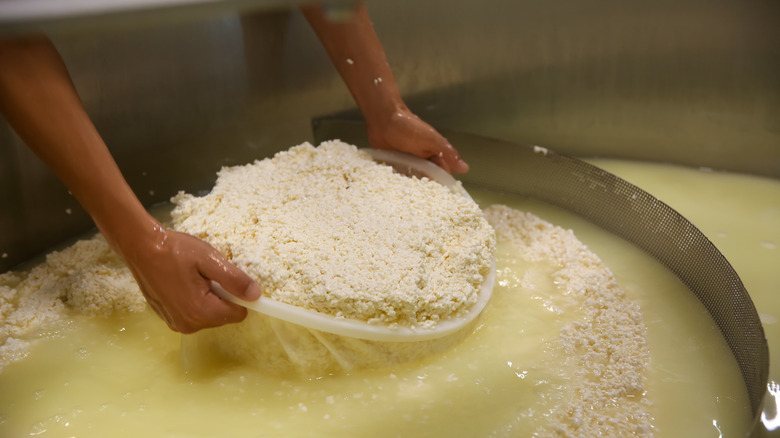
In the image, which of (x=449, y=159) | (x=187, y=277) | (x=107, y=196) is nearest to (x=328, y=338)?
(x=187, y=277)

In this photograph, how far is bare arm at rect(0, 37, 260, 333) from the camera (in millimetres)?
847

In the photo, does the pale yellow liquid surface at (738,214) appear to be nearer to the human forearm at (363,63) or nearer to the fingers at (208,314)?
the human forearm at (363,63)

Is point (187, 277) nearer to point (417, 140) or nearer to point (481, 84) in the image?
point (417, 140)

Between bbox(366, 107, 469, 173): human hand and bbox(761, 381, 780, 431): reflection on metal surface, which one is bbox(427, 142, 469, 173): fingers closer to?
bbox(366, 107, 469, 173): human hand

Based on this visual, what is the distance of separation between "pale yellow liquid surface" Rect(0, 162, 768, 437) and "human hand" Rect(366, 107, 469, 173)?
273 millimetres

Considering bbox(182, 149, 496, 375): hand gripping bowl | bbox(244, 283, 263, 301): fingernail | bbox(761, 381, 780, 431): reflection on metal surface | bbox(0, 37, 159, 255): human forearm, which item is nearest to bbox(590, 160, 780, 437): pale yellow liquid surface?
bbox(761, 381, 780, 431): reflection on metal surface

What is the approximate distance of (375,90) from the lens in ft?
4.05

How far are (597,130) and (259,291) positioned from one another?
3.22ft

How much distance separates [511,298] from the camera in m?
1.07

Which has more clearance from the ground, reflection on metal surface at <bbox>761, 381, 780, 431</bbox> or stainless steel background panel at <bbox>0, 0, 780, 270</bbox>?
stainless steel background panel at <bbox>0, 0, 780, 270</bbox>

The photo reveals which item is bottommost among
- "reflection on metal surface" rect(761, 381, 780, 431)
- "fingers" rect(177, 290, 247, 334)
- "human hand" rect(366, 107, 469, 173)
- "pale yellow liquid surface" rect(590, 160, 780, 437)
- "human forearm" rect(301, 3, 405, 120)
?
"reflection on metal surface" rect(761, 381, 780, 431)

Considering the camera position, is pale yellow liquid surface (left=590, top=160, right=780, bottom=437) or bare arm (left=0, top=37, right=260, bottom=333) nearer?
bare arm (left=0, top=37, right=260, bottom=333)

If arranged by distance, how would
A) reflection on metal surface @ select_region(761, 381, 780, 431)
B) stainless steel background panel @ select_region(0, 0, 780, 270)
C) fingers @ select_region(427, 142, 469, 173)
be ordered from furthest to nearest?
stainless steel background panel @ select_region(0, 0, 780, 270)
fingers @ select_region(427, 142, 469, 173)
reflection on metal surface @ select_region(761, 381, 780, 431)

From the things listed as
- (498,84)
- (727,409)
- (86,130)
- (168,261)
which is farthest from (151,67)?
(727,409)
